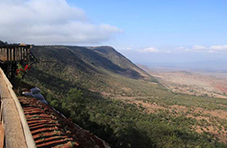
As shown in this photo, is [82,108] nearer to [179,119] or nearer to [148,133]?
[148,133]

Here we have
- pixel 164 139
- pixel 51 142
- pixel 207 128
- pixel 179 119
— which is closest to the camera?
pixel 51 142

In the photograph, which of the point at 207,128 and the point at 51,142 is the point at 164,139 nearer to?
the point at 207,128

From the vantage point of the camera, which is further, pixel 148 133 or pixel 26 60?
pixel 148 133

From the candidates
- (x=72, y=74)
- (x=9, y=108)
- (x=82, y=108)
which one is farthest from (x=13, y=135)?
(x=72, y=74)

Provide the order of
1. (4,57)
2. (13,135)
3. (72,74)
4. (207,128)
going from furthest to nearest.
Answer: (72,74), (207,128), (4,57), (13,135)

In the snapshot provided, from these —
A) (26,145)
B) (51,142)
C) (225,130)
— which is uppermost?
(26,145)

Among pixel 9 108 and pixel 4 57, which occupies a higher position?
pixel 4 57

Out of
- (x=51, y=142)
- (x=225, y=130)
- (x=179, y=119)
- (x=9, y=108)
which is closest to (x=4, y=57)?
(x=9, y=108)
